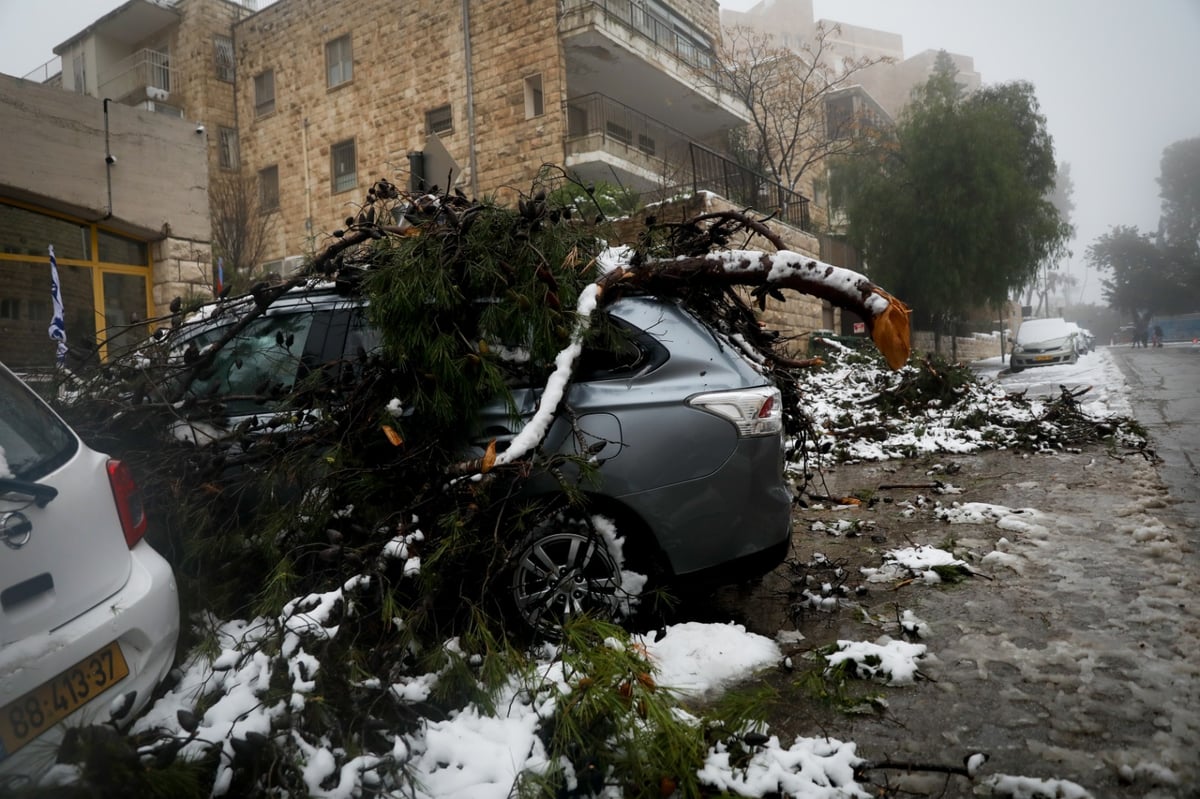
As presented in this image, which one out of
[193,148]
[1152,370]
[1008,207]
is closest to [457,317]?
[193,148]

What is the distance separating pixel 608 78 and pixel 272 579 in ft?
61.2

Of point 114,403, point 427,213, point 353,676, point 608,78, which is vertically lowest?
point 353,676

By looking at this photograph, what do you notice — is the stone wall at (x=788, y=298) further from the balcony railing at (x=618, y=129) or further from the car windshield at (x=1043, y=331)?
the car windshield at (x=1043, y=331)

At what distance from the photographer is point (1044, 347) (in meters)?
24.5

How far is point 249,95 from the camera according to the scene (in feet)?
74.4

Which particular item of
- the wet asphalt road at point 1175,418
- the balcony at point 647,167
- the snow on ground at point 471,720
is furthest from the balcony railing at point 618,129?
the snow on ground at point 471,720

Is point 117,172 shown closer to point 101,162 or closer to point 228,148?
point 101,162

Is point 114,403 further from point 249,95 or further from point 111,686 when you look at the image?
point 249,95

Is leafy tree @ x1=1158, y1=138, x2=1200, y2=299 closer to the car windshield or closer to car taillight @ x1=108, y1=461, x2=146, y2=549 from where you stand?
the car windshield

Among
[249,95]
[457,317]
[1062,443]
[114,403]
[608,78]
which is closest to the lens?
[457,317]

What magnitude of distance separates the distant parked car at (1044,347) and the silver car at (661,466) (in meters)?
25.0

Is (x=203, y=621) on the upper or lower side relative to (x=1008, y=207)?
lower

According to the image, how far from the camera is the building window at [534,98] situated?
17.6 metres

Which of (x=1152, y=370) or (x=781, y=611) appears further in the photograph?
(x=1152, y=370)
